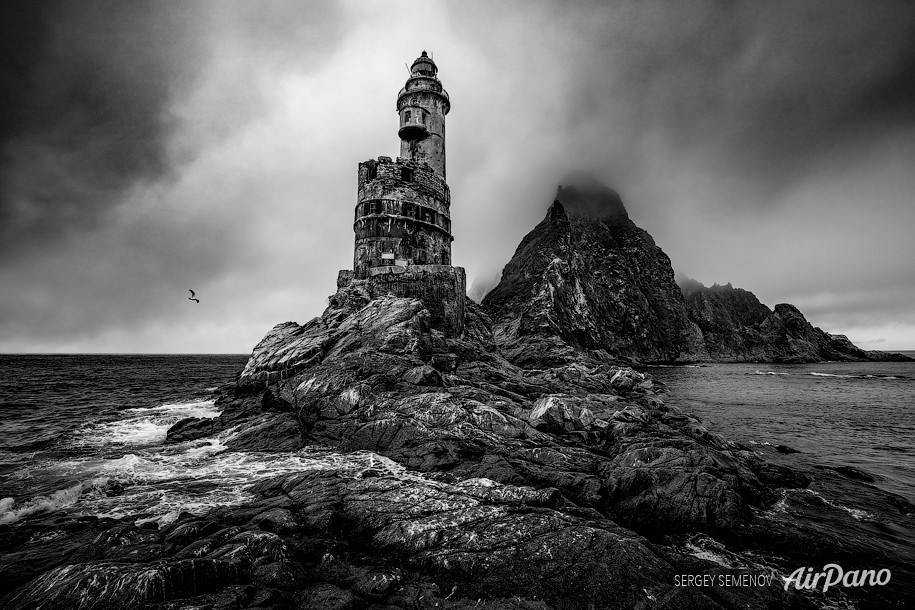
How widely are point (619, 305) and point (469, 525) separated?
308 feet

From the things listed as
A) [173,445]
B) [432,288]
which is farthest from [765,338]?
[173,445]

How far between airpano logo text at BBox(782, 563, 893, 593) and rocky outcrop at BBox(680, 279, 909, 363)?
113697 mm

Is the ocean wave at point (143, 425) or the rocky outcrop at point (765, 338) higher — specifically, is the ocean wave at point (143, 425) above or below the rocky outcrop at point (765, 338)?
below

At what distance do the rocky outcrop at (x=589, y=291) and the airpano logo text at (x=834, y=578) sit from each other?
105ft

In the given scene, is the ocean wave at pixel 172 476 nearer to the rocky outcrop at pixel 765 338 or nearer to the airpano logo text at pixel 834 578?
the airpano logo text at pixel 834 578

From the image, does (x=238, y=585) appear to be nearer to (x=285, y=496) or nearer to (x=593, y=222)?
(x=285, y=496)

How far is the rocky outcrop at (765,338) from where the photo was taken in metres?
108

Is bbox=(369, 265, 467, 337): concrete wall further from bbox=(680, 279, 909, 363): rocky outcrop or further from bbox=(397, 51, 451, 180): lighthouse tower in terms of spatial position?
bbox=(680, 279, 909, 363): rocky outcrop

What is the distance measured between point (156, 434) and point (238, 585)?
56.0 feet

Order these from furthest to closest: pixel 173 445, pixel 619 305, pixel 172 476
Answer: pixel 619 305 < pixel 173 445 < pixel 172 476

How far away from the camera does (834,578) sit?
747 centimetres

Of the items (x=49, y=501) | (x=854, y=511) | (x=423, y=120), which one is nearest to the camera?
(x=49, y=501)

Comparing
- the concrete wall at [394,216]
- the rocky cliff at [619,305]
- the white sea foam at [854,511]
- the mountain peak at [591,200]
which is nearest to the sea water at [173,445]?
the white sea foam at [854,511]

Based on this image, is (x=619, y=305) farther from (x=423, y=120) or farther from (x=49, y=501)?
(x=49, y=501)
